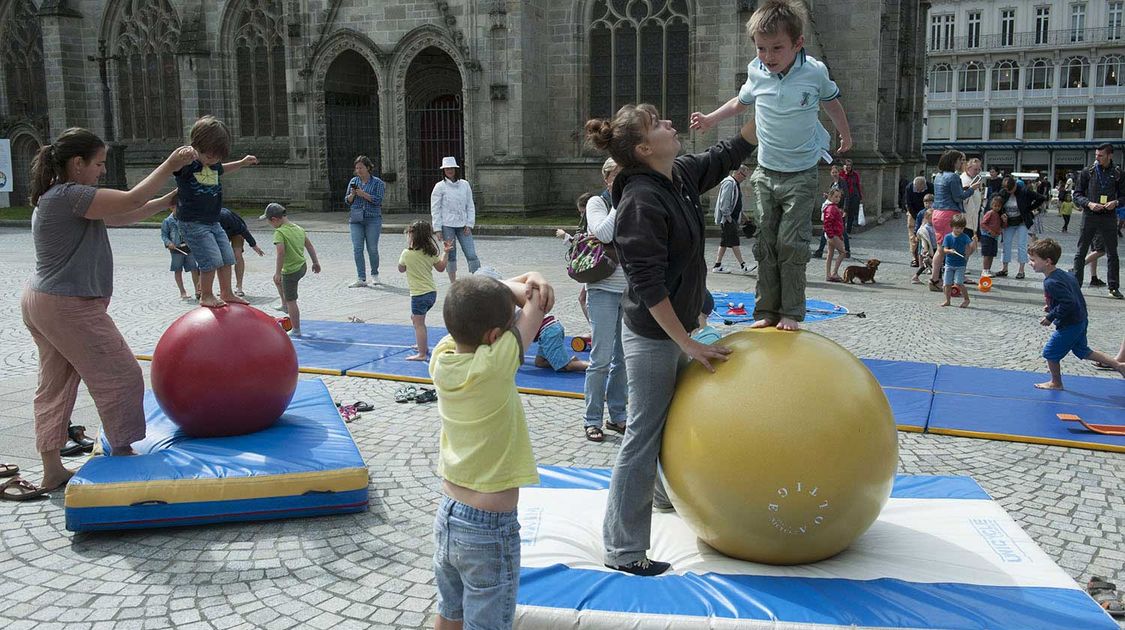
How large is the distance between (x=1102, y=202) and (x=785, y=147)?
10852 mm

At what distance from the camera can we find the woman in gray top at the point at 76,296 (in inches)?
207

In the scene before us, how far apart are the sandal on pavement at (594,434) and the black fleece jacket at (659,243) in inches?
102

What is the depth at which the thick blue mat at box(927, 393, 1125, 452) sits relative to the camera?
6.45 metres

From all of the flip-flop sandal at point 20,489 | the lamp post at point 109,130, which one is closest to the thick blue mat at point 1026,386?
the flip-flop sandal at point 20,489

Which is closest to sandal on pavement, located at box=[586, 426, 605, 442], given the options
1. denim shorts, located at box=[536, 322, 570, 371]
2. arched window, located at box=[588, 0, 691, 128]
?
denim shorts, located at box=[536, 322, 570, 371]

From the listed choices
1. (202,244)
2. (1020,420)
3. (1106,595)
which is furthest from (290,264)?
(1106,595)

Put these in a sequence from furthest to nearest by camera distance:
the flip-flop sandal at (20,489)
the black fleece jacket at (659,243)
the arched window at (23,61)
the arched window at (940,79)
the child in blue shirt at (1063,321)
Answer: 1. the arched window at (940,79)
2. the arched window at (23,61)
3. the child in blue shirt at (1063,321)
4. the flip-flop sandal at (20,489)
5. the black fleece jacket at (659,243)

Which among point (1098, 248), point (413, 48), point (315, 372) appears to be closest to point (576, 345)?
point (315, 372)

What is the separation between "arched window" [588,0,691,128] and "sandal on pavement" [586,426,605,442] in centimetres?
2087

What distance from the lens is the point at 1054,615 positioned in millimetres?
3623

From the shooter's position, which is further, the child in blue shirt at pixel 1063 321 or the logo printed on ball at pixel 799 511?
the child in blue shirt at pixel 1063 321

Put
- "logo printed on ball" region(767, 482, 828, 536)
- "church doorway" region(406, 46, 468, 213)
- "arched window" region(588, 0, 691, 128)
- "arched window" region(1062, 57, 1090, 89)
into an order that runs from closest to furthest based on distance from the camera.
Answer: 1. "logo printed on ball" region(767, 482, 828, 536)
2. "arched window" region(588, 0, 691, 128)
3. "church doorway" region(406, 46, 468, 213)
4. "arched window" region(1062, 57, 1090, 89)

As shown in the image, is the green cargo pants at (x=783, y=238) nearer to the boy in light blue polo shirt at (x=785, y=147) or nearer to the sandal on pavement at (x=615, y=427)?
the boy in light blue polo shirt at (x=785, y=147)

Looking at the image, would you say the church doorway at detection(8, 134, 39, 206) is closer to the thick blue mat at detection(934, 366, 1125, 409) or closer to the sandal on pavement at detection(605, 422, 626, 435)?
the sandal on pavement at detection(605, 422, 626, 435)
